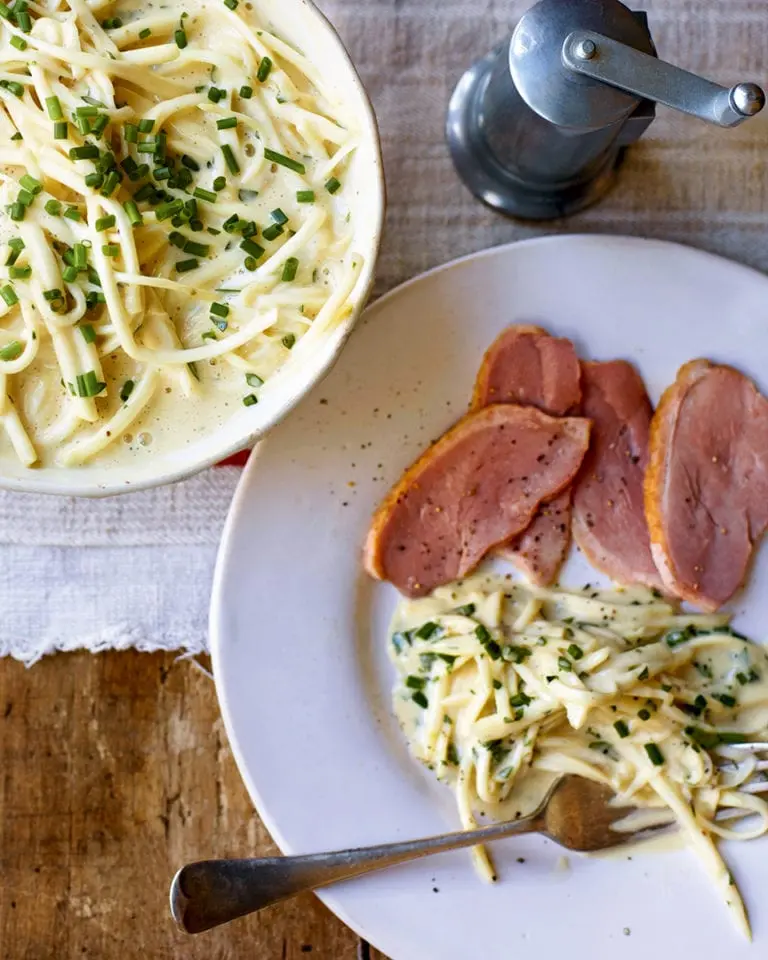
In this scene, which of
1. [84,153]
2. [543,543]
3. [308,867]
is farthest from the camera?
[543,543]

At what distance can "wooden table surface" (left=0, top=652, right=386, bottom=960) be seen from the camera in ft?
5.69

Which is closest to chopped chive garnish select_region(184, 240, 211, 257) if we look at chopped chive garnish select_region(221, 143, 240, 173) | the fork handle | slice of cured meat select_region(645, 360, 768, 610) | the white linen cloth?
chopped chive garnish select_region(221, 143, 240, 173)

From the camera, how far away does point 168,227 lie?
1363mm

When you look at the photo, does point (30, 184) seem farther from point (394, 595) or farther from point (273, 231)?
point (394, 595)

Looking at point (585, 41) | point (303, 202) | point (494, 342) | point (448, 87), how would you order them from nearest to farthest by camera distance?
point (585, 41) < point (303, 202) < point (494, 342) < point (448, 87)

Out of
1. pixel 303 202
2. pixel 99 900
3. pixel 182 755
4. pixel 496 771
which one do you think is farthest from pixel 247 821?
pixel 303 202

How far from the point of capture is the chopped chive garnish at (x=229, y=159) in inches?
53.4

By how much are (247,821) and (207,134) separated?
1203mm

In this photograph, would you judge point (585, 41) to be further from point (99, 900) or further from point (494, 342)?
point (99, 900)

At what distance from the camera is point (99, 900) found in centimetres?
175

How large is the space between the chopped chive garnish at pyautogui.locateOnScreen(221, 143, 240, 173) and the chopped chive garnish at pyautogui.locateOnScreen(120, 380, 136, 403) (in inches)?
13.5

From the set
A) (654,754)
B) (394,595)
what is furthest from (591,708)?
(394,595)

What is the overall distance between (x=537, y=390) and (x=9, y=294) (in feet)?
2.81

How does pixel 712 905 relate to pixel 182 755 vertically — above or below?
above
